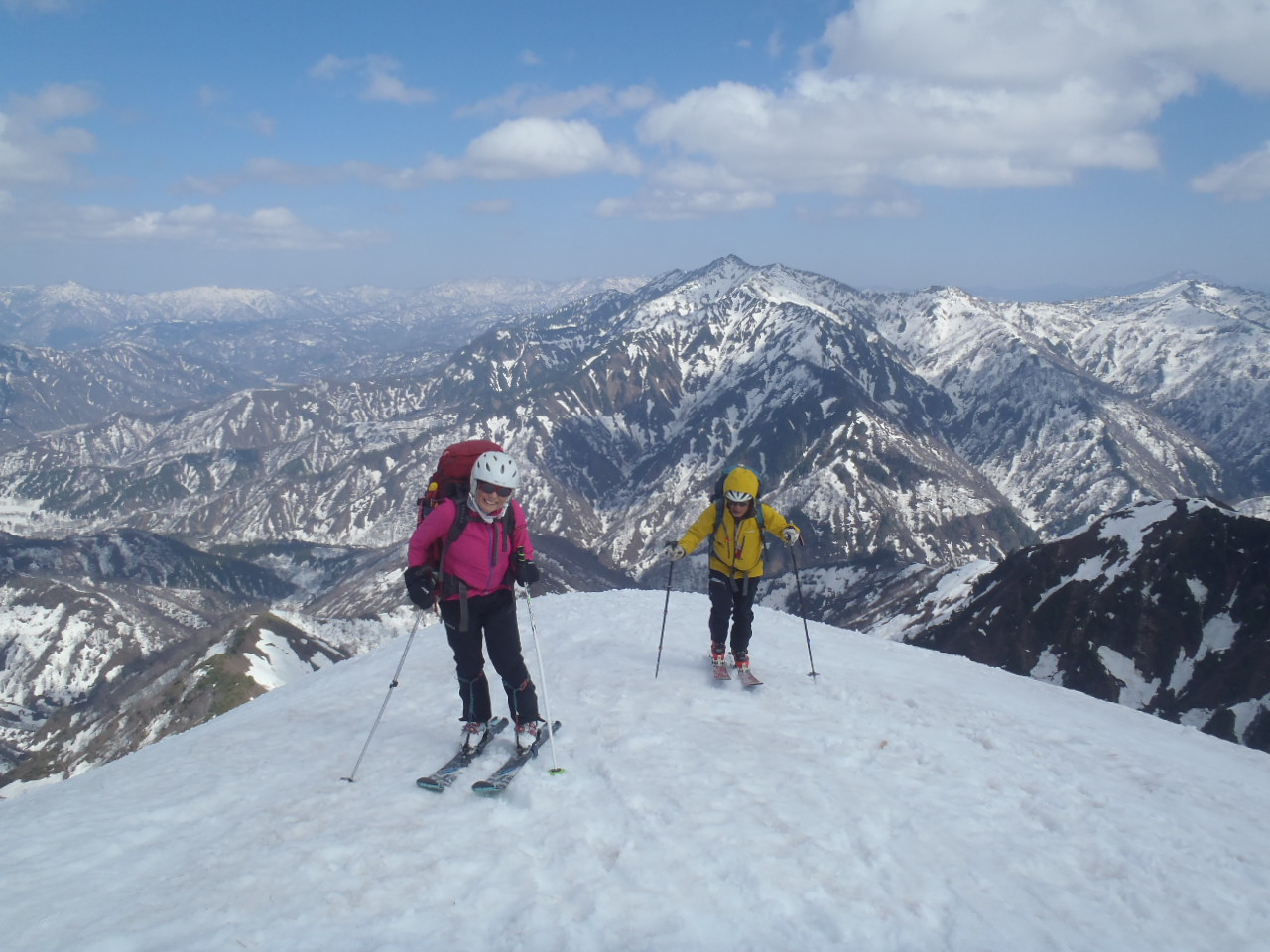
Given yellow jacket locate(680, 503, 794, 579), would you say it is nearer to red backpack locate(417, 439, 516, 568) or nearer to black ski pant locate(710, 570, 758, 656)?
black ski pant locate(710, 570, 758, 656)

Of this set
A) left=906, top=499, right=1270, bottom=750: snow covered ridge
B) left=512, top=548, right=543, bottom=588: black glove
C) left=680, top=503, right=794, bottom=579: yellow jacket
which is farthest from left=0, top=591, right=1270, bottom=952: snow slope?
left=906, top=499, right=1270, bottom=750: snow covered ridge

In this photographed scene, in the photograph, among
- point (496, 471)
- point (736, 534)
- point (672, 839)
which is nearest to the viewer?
point (672, 839)

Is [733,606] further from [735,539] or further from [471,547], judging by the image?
[471,547]

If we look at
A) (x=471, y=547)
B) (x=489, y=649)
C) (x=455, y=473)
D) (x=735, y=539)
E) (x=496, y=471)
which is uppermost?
(x=496, y=471)

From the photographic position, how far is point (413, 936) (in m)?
7.54

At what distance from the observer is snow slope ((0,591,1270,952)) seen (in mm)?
7746

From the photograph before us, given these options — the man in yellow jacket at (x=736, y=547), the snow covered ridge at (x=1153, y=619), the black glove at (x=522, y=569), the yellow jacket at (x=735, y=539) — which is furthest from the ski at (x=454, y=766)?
the snow covered ridge at (x=1153, y=619)

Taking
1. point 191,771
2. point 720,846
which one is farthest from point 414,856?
point 191,771

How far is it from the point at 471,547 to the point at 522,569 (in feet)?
3.08

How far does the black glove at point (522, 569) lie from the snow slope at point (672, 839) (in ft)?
10.1

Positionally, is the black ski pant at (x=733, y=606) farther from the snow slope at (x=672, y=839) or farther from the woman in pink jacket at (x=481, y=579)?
the woman in pink jacket at (x=481, y=579)

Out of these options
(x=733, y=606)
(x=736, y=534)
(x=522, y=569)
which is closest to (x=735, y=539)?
(x=736, y=534)

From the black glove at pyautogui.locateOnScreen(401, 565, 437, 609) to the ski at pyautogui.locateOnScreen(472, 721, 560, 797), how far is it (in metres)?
2.84

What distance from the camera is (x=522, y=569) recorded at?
37.9 feet
